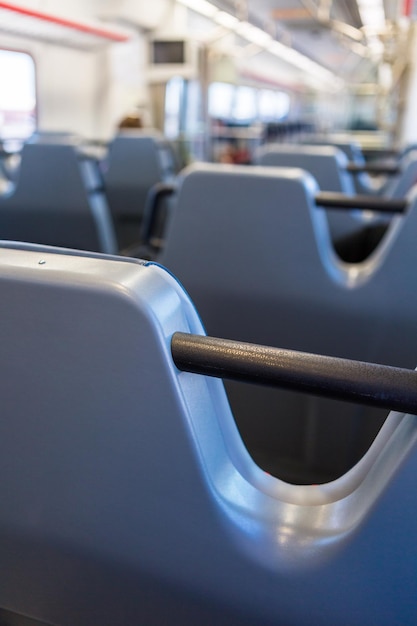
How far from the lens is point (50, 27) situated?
9.93ft

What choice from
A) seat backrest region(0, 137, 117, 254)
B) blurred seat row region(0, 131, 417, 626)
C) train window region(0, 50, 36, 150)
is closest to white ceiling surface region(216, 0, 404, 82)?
train window region(0, 50, 36, 150)

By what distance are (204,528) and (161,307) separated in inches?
10.3

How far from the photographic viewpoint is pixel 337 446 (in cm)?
151

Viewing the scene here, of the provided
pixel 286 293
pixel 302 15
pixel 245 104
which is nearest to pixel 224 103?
pixel 245 104

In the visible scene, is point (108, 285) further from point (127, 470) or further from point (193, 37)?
point (193, 37)

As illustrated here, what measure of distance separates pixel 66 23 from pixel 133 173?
947mm

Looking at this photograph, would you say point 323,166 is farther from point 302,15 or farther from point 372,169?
point 302,15

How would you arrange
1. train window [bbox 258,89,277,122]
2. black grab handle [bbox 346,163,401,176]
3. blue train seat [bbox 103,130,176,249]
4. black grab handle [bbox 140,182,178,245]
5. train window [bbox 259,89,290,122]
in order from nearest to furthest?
1. black grab handle [bbox 140,182,178,245]
2. black grab handle [bbox 346,163,401,176]
3. blue train seat [bbox 103,130,176,249]
4. train window [bbox 258,89,277,122]
5. train window [bbox 259,89,290,122]

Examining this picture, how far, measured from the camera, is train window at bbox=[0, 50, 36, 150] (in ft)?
12.8

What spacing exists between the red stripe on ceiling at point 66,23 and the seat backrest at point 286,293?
957 millimetres

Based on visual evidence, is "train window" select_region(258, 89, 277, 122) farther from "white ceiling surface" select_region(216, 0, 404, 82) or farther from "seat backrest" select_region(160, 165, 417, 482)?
"seat backrest" select_region(160, 165, 417, 482)

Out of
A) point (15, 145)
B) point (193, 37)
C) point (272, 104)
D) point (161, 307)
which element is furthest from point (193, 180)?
point (272, 104)

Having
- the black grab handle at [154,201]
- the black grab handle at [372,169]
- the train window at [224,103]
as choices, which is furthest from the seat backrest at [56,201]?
the train window at [224,103]

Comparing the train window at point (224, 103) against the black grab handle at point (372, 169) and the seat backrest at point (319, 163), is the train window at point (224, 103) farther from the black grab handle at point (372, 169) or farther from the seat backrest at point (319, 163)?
the seat backrest at point (319, 163)
